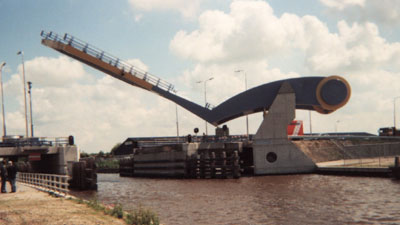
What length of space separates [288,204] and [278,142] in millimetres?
19381

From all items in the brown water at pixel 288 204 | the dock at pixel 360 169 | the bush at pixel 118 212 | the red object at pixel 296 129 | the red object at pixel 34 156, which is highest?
the red object at pixel 296 129

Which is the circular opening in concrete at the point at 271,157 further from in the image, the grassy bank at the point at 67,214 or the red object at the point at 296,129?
the grassy bank at the point at 67,214

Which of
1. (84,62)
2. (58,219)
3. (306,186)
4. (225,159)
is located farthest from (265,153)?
(58,219)

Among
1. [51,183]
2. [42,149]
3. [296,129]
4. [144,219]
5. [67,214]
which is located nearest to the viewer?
[144,219]

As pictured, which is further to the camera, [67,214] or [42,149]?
[42,149]

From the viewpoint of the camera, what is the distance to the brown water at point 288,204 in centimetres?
1670

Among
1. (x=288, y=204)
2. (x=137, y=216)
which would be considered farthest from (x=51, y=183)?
(x=137, y=216)

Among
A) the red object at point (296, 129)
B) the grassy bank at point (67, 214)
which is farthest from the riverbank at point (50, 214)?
the red object at point (296, 129)

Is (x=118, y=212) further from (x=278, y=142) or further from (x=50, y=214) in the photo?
(x=278, y=142)

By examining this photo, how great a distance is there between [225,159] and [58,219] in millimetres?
27860

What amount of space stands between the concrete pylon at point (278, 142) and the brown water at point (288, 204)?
29.6 ft

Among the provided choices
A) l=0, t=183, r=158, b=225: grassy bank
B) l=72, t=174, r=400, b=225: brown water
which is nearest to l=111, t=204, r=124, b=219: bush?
l=0, t=183, r=158, b=225: grassy bank

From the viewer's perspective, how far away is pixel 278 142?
39.6m

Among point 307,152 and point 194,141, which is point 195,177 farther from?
point 307,152
